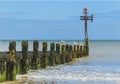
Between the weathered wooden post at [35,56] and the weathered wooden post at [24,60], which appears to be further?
the weathered wooden post at [35,56]

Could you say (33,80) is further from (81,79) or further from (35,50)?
A: (35,50)

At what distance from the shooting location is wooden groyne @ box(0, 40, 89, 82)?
84.9 feet

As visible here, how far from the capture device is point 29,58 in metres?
33.3

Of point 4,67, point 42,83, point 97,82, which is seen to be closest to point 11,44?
point 4,67

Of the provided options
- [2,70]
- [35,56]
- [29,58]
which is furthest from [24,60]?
[2,70]

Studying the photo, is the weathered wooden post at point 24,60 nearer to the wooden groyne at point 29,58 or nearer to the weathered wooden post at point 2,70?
the wooden groyne at point 29,58

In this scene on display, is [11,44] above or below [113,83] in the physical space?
above

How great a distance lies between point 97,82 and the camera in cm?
2580

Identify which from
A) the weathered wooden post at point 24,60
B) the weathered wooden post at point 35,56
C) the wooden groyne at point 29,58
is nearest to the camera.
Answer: the wooden groyne at point 29,58

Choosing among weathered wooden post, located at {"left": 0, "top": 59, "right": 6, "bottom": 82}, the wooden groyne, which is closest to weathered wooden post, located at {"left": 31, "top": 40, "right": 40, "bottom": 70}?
the wooden groyne

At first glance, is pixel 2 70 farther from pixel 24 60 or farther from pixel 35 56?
pixel 35 56

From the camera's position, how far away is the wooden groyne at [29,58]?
84.9 ft

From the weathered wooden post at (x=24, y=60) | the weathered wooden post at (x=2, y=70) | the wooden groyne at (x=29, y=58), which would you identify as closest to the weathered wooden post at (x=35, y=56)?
the wooden groyne at (x=29, y=58)

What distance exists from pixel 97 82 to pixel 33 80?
10.9 ft
